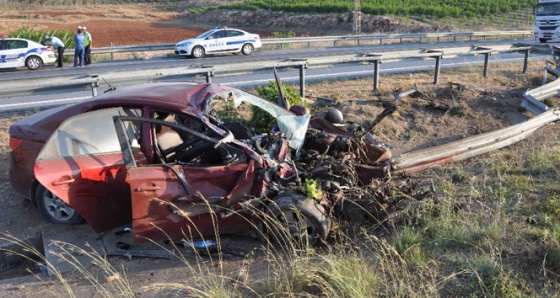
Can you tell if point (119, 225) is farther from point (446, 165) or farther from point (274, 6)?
point (274, 6)

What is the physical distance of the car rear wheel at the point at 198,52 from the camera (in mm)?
24906

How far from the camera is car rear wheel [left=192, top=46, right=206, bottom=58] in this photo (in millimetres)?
24906

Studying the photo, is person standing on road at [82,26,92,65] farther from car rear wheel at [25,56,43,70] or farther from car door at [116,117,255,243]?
car door at [116,117,255,243]

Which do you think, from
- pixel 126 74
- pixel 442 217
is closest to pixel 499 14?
pixel 126 74

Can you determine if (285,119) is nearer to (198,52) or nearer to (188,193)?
(188,193)

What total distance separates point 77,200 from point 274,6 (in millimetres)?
62705

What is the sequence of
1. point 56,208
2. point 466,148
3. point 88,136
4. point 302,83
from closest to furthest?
point 88,136
point 56,208
point 466,148
point 302,83

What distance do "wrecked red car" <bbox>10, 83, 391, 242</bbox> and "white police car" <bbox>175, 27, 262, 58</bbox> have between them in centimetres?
1886

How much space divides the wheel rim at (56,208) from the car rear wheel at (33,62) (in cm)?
1747

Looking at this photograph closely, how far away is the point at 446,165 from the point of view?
310 inches

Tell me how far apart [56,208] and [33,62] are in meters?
17.7

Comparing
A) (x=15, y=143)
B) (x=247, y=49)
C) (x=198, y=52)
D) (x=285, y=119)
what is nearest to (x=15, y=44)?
(x=198, y=52)

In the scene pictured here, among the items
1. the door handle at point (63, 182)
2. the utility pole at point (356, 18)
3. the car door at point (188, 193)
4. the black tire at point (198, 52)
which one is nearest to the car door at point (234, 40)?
the black tire at point (198, 52)

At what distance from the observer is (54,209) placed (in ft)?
21.0
